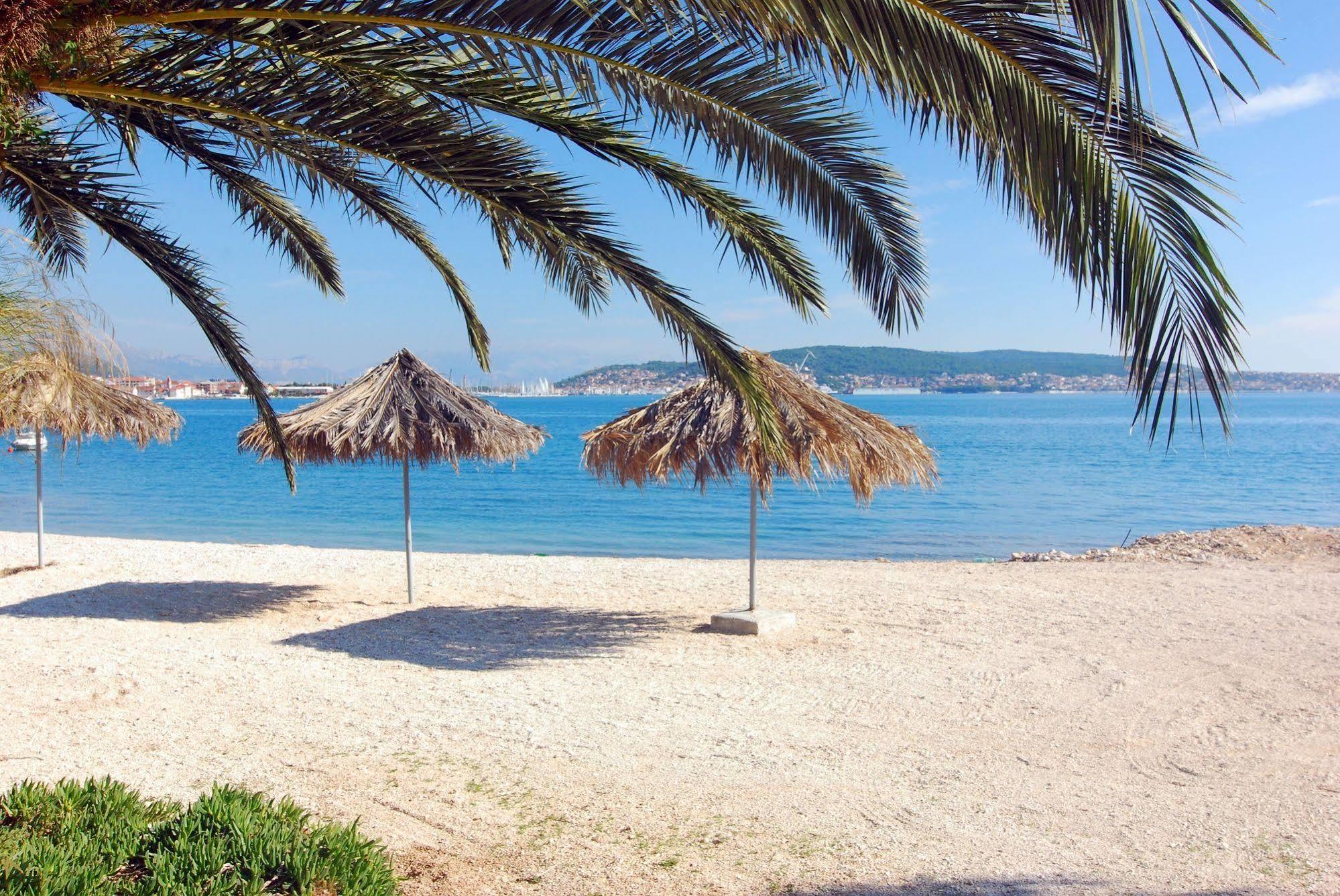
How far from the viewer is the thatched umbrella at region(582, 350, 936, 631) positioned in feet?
23.8

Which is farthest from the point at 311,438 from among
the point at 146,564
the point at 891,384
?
the point at 891,384

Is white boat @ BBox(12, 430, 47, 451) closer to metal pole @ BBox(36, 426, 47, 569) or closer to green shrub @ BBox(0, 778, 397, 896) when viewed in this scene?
metal pole @ BBox(36, 426, 47, 569)

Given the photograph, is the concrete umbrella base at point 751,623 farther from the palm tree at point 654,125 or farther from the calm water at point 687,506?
the calm water at point 687,506

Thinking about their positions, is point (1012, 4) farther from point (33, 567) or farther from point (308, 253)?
point (33, 567)

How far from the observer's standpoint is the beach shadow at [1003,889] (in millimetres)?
3234

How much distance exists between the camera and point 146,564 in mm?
11234

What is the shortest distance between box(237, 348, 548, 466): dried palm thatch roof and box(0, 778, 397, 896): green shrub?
5.35m

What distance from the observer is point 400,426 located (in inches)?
337

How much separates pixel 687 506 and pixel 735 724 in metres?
19.2

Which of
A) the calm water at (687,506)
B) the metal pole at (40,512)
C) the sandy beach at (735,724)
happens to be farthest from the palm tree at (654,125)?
the calm water at (687,506)

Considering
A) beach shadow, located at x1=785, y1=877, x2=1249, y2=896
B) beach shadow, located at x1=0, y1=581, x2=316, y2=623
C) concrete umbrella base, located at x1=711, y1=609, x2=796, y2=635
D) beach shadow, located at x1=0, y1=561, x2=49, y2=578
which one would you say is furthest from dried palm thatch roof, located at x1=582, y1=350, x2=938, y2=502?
beach shadow, located at x1=0, y1=561, x2=49, y2=578

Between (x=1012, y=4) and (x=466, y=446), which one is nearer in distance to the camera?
(x=1012, y=4)

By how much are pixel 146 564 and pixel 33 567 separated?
3.80 feet

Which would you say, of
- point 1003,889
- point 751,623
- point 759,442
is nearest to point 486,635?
point 751,623
